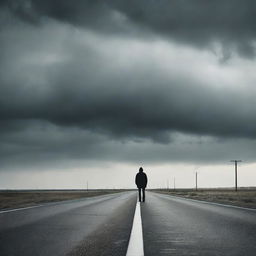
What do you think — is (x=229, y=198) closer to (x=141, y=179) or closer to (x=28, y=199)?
(x=141, y=179)

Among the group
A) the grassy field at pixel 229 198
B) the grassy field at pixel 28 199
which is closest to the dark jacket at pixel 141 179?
the grassy field at pixel 229 198

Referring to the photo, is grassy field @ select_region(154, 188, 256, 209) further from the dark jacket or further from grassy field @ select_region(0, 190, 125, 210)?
grassy field @ select_region(0, 190, 125, 210)

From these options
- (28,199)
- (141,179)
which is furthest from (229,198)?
(28,199)

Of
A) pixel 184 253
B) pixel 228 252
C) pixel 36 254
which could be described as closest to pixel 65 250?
pixel 36 254

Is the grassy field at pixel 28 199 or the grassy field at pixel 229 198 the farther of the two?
the grassy field at pixel 229 198

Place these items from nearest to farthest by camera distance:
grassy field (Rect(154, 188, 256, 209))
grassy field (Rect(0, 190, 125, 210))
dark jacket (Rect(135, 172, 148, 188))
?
grassy field (Rect(0, 190, 125, 210)) < grassy field (Rect(154, 188, 256, 209)) < dark jacket (Rect(135, 172, 148, 188))

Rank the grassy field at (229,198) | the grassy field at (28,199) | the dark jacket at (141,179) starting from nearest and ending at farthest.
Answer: the grassy field at (28,199), the grassy field at (229,198), the dark jacket at (141,179)

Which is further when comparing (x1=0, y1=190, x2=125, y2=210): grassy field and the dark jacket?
the dark jacket

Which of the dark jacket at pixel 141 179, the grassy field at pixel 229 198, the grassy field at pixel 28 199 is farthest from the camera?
the dark jacket at pixel 141 179

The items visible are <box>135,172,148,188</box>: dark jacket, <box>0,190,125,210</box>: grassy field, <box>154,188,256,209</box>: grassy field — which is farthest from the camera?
<box>135,172,148,188</box>: dark jacket

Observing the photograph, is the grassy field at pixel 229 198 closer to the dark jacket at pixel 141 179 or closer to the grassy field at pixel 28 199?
the dark jacket at pixel 141 179

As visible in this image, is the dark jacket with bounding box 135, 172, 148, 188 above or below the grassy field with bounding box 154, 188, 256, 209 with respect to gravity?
above

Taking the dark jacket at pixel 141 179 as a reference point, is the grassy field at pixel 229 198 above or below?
below

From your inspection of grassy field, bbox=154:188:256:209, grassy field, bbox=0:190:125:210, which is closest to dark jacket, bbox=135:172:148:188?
grassy field, bbox=154:188:256:209
